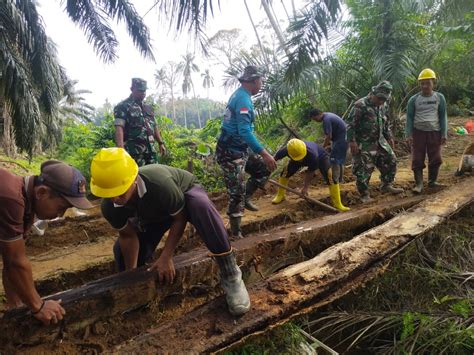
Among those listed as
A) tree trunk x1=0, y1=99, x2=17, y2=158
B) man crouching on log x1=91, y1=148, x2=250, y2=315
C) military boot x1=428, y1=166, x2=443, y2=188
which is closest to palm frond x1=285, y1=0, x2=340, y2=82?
military boot x1=428, y1=166, x2=443, y2=188

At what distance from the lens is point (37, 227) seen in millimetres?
4473

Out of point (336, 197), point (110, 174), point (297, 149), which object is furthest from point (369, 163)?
point (110, 174)

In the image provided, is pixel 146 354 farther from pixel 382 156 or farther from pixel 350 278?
pixel 382 156

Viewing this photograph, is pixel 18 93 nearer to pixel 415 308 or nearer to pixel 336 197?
pixel 336 197

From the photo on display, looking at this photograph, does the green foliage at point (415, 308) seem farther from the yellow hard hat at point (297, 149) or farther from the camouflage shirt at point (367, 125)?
the yellow hard hat at point (297, 149)

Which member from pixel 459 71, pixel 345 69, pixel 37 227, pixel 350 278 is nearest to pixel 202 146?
pixel 345 69

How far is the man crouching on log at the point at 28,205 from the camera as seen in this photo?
1.88 metres

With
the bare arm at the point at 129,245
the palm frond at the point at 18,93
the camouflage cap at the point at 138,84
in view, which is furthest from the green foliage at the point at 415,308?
the palm frond at the point at 18,93

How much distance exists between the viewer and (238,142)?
12.4 feet

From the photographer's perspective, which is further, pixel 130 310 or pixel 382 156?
pixel 382 156

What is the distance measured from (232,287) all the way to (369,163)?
359 centimetres

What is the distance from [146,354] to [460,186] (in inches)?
196

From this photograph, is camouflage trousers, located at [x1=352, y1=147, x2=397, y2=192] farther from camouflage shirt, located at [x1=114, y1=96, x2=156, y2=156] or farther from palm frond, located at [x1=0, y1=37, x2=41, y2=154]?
palm frond, located at [x1=0, y1=37, x2=41, y2=154]

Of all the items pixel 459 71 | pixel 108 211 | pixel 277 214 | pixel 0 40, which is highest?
pixel 0 40
